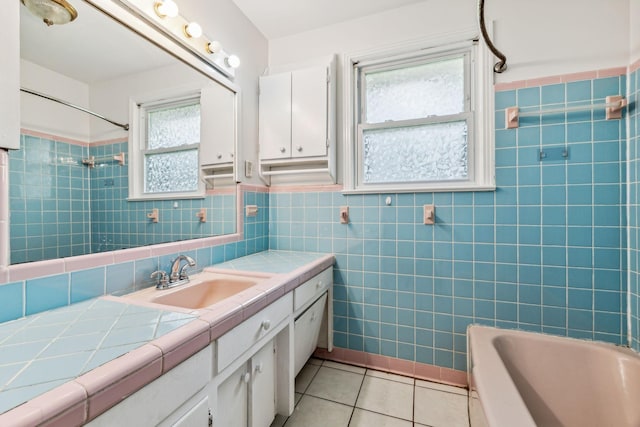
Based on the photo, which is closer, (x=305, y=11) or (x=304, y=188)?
(x=305, y=11)

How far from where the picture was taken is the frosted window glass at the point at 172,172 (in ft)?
4.33

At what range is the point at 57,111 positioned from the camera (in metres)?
0.98

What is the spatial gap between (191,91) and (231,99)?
1.07ft

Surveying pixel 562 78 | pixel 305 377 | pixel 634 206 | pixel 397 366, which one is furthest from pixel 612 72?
pixel 305 377

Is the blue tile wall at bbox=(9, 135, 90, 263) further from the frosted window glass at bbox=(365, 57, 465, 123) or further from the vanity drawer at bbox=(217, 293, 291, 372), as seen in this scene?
the frosted window glass at bbox=(365, 57, 465, 123)

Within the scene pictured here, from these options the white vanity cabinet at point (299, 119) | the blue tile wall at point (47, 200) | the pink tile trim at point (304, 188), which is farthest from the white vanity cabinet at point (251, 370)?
the white vanity cabinet at point (299, 119)

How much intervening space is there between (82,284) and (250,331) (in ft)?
2.13

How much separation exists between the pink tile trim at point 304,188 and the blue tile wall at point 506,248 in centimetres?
5

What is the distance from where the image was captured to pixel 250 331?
1043mm

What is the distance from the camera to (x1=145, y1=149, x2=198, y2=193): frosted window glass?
1.32 metres

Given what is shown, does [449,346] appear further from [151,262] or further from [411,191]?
[151,262]

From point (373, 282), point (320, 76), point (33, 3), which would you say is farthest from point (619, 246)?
point (33, 3)

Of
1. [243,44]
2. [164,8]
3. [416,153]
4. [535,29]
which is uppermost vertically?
[243,44]

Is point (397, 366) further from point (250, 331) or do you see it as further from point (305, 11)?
point (305, 11)
